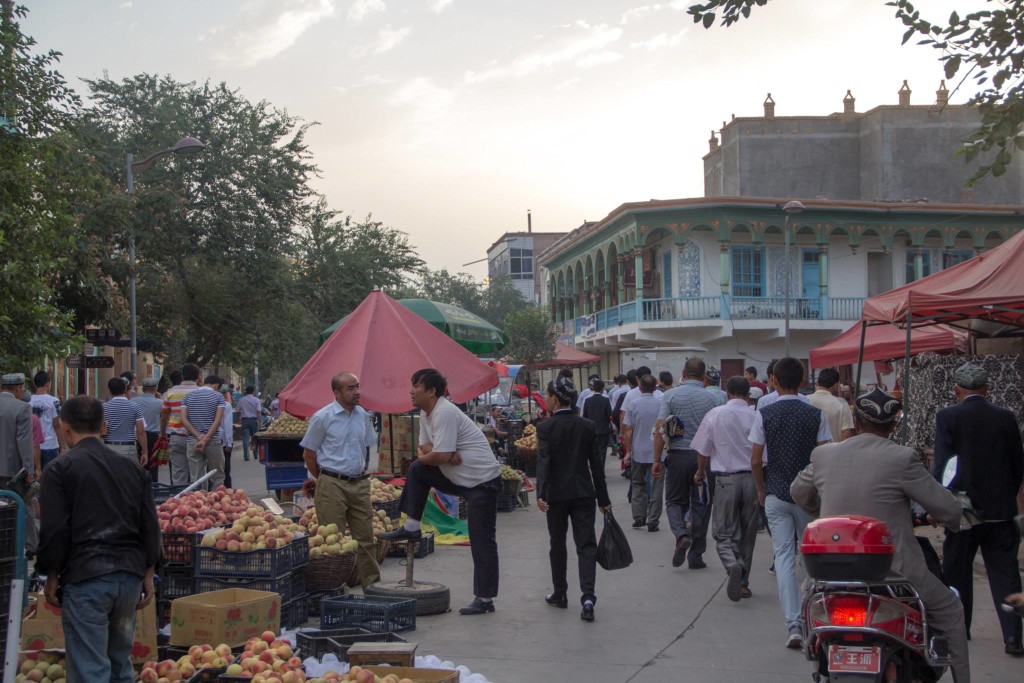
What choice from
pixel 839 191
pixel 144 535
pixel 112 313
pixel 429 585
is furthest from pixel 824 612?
pixel 839 191

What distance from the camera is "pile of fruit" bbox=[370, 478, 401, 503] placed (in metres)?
12.1

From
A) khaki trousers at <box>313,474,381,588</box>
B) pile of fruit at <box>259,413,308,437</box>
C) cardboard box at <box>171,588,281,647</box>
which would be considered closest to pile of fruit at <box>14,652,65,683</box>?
cardboard box at <box>171,588,281,647</box>

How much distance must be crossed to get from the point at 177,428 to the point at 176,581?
6714 millimetres

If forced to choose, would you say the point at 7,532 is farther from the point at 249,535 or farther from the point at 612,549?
the point at 612,549

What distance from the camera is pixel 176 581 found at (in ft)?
25.4

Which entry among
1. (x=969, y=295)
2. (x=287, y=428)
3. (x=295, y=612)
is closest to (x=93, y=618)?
(x=295, y=612)

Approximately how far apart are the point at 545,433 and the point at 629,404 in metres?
5.53

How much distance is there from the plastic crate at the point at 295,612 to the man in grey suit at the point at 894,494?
424 centimetres

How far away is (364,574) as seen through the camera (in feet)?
31.2

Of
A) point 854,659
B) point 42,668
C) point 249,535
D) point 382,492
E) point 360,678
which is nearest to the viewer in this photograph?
point 854,659

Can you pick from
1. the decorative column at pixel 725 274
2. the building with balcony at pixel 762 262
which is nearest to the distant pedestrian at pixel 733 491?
the building with balcony at pixel 762 262

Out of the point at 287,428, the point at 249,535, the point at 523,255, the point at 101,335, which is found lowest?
the point at 249,535

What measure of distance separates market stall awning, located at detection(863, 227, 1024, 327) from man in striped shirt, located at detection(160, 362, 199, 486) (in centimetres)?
875

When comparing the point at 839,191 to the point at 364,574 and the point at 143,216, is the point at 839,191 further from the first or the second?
the point at 364,574
